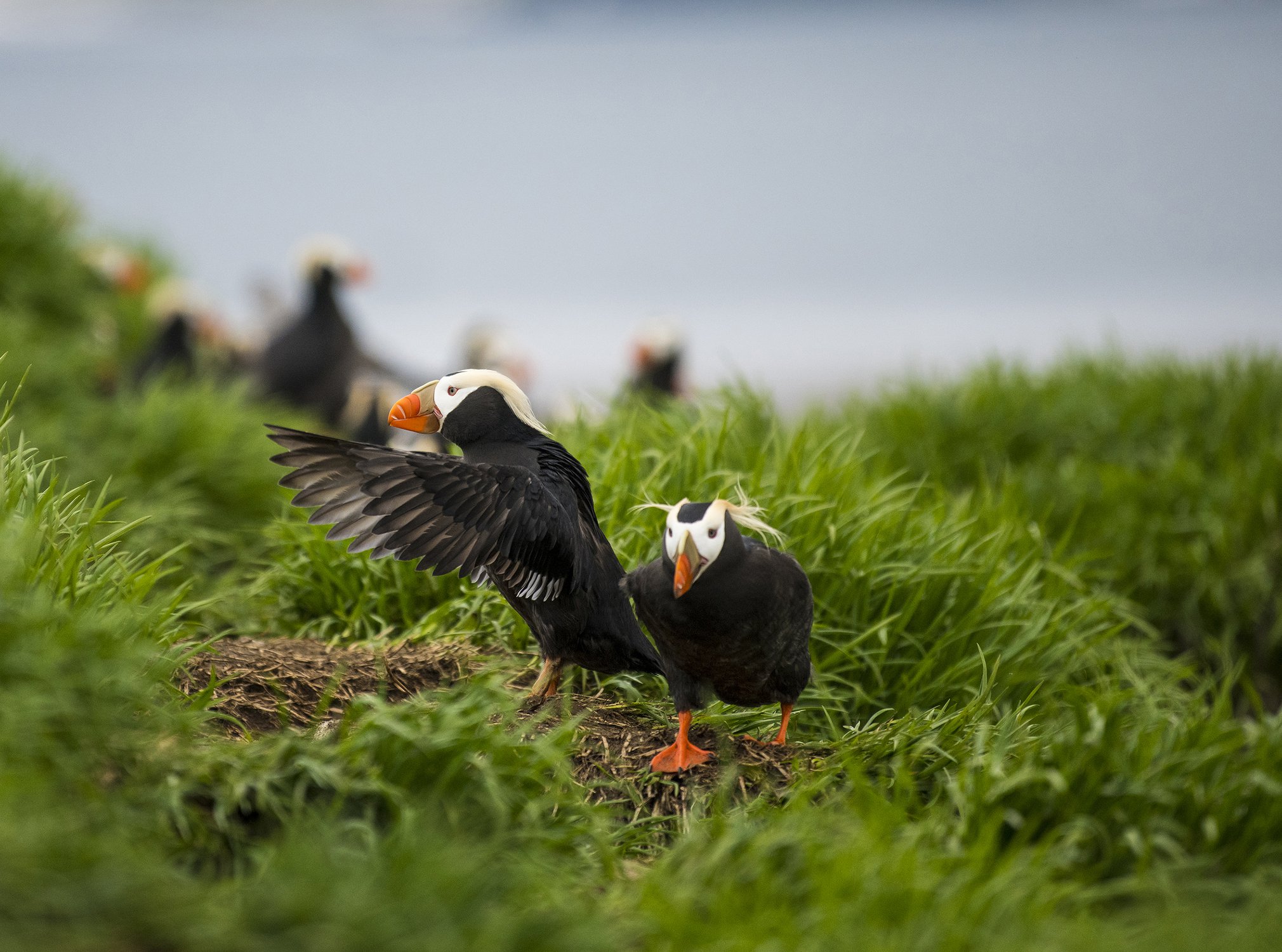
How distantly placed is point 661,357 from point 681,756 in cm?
550

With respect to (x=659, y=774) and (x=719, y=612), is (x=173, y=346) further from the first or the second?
(x=719, y=612)

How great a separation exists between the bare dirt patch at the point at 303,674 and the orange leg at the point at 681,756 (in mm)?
651

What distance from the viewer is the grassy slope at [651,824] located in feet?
6.25

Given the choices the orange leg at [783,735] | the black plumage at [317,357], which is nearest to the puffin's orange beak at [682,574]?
the orange leg at [783,735]

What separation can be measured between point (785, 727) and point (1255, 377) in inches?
183

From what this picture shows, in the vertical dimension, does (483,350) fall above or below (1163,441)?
above

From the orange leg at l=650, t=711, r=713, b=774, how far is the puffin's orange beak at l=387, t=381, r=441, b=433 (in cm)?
92

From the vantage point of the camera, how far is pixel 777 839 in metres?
2.20

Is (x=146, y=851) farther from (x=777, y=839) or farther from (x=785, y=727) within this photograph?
(x=785, y=727)

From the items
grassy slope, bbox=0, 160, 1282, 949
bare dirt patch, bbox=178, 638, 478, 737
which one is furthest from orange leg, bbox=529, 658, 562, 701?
bare dirt patch, bbox=178, 638, 478, 737

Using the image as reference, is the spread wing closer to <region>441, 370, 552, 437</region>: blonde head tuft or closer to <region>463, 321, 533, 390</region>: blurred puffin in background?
<region>441, 370, 552, 437</region>: blonde head tuft

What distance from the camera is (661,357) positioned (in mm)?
8016

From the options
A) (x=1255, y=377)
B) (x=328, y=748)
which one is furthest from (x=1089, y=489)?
(x=328, y=748)

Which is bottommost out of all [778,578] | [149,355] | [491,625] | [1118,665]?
[1118,665]
